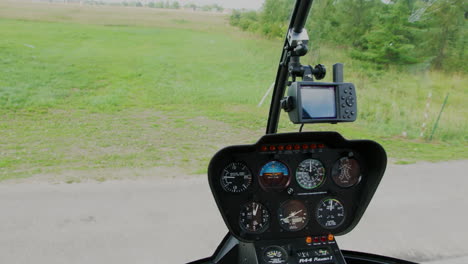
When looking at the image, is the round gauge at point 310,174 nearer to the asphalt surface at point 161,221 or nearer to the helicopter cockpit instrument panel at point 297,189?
the helicopter cockpit instrument panel at point 297,189

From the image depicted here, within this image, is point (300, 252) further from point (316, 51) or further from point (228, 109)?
point (228, 109)

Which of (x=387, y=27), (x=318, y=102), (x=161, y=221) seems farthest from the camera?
(x=387, y=27)

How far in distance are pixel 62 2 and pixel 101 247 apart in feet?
5.20

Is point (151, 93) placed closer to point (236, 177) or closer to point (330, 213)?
point (236, 177)

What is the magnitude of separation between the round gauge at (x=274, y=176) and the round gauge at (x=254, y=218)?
0.30 ft

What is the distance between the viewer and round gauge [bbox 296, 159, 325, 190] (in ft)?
5.28

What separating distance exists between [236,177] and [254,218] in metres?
0.21

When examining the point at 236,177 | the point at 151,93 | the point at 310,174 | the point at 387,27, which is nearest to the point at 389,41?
the point at 387,27

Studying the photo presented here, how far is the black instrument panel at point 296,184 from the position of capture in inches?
59.8

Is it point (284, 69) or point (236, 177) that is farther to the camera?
point (284, 69)

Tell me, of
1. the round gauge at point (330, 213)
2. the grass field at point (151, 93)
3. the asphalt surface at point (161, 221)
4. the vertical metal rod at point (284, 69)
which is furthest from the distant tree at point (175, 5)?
the round gauge at point (330, 213)

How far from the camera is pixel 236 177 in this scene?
1.53 m

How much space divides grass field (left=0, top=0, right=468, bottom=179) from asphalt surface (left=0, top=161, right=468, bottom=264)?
194 mm

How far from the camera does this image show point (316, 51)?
2203 millimetres
